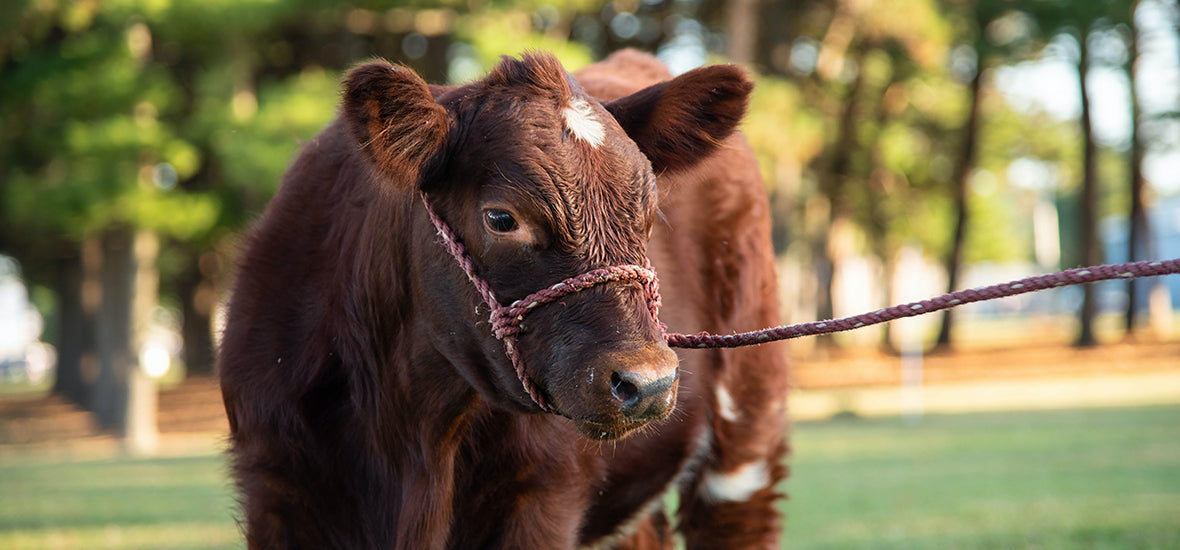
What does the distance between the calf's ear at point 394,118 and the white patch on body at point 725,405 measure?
87.6 inches

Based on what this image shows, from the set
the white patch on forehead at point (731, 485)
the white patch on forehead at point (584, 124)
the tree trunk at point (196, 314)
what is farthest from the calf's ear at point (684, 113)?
the tree trunk at point (196, 314)

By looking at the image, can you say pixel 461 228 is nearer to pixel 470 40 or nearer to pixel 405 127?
pixel 405 127

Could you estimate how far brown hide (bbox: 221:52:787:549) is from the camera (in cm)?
259

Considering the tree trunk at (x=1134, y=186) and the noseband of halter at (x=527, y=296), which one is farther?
the tree trunk at (x=1134, y=186)

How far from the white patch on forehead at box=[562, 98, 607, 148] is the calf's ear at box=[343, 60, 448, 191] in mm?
342

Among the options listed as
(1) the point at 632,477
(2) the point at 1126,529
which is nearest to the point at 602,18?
(2) the point at 1126,529

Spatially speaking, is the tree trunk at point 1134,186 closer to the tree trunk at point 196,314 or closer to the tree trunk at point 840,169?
the tree trunk at point 840,169

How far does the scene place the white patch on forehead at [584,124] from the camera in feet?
8.91

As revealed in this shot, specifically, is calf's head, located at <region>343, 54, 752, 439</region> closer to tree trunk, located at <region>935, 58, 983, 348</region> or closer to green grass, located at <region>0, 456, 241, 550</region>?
green grass, located at <region>0, 456, 241, 550</region>

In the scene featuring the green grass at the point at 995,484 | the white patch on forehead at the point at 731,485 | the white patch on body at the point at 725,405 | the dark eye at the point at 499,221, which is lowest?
the green grass at the point at 995,484

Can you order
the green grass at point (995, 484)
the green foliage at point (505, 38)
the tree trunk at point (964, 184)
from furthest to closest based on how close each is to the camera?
the tree trunk at point (964, 184)
the green foliage at point (505, 38)
the green grass at point (995, 484)

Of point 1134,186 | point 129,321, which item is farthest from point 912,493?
point 1134,186

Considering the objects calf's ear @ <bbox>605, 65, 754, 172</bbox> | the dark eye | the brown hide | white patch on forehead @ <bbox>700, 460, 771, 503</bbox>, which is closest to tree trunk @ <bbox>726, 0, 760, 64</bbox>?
white patch on forehead @ <bbox>700, 460, 771, 503</bbox>

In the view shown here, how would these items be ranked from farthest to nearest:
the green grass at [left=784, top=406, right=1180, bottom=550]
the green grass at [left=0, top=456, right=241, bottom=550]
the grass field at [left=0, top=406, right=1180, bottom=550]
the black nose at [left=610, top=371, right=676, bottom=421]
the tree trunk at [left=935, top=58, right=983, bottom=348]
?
1. the tree trunk at [left=935, top=58, right=983, bottom=348]
2. the green grass at [left=0, top=456, right=241, bottom=550]
3. the grass field at [left=0, top=406, right=1180, bottom=550]
4. the green grass at [left=784, top=406, right=1180, bottom=550]
5. the black nose at [left=610, top=371, right=676, bottom=421]
